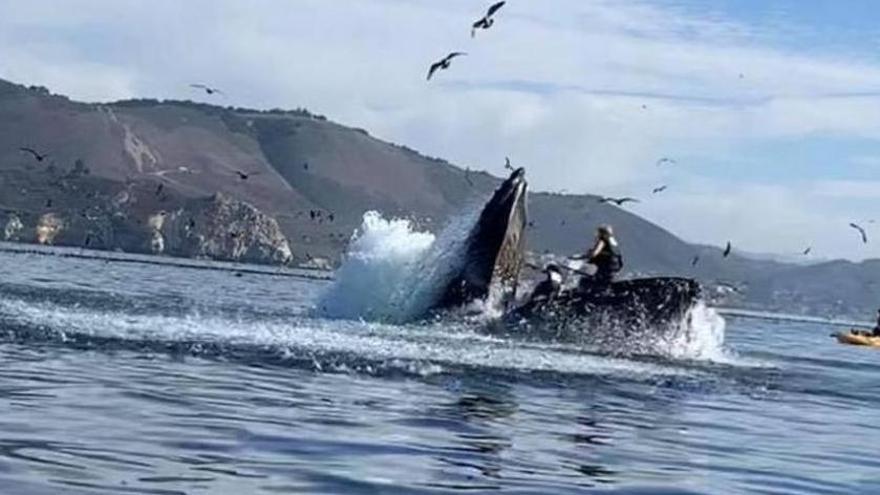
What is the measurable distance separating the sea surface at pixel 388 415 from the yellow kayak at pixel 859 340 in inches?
1029

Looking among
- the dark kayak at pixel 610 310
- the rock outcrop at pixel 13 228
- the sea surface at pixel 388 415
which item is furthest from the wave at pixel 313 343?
the rock outcrop at pixel 13 228

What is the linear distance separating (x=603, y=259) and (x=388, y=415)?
20.1m

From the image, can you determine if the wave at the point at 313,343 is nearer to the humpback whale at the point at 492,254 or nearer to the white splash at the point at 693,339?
the humpback whale at the point at 492,254

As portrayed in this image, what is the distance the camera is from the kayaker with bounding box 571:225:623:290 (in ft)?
132

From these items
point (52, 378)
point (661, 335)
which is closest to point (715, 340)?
point (661, 335)

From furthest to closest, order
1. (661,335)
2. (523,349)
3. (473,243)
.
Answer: (473,243) < (661,335) < (523,349)

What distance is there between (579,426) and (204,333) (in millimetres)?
12451

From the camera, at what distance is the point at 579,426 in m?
21.7

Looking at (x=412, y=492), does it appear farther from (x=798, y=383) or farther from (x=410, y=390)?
(x=798, y=383)

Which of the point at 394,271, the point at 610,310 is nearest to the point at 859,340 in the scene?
the point at 394,271

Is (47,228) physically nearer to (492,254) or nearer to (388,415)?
(492,254)

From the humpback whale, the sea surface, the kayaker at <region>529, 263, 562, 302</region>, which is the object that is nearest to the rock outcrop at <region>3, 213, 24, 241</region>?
the humpback whale

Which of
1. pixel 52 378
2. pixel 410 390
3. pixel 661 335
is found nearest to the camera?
pixel 52 378

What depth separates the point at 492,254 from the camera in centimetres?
4144
